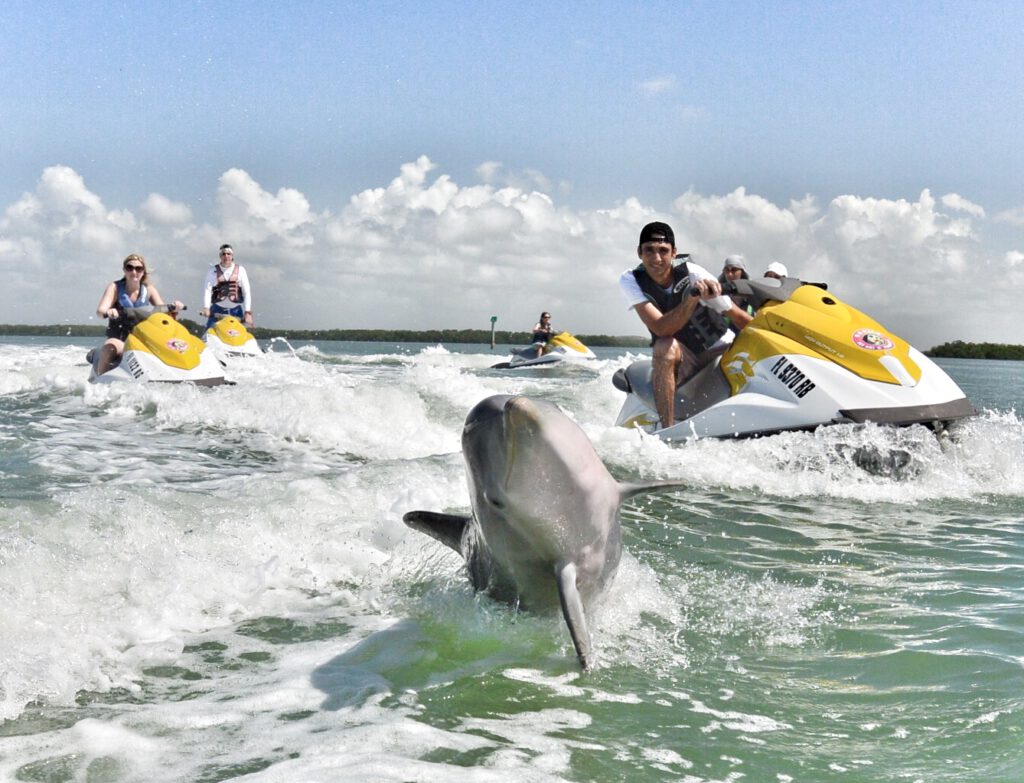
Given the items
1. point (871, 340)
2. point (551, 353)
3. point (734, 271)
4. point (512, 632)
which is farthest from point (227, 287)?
point (512, 632)

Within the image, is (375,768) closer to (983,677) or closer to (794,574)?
(983,677)

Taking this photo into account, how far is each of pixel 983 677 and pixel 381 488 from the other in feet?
12.7

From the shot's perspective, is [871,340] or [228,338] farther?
[228,338]

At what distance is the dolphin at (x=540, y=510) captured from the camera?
2.82 meters

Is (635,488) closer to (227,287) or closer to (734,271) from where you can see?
(734,271)

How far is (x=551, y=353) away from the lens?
Answer: 2970 centimetres

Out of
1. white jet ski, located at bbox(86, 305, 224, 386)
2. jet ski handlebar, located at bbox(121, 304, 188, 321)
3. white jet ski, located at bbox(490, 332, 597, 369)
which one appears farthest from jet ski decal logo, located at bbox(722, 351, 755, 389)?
white jet ski, located at bbox(490, 332, 597, 369)

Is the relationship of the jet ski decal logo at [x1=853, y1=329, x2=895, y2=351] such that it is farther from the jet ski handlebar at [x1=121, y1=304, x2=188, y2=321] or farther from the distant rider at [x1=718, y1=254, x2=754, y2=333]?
the jet ski handlebar at [x1=121, y1=304, x2=188, y2=321]

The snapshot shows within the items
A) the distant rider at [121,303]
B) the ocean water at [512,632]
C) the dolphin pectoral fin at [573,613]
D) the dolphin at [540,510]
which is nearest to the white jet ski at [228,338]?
the distant rider at [121,303]

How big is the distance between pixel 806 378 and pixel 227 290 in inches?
505

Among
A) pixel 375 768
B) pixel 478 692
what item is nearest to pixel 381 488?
pixel 478 692

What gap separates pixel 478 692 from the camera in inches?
112

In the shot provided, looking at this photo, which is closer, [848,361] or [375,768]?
[375,768]

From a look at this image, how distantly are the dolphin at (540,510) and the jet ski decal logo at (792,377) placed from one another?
386 cm
